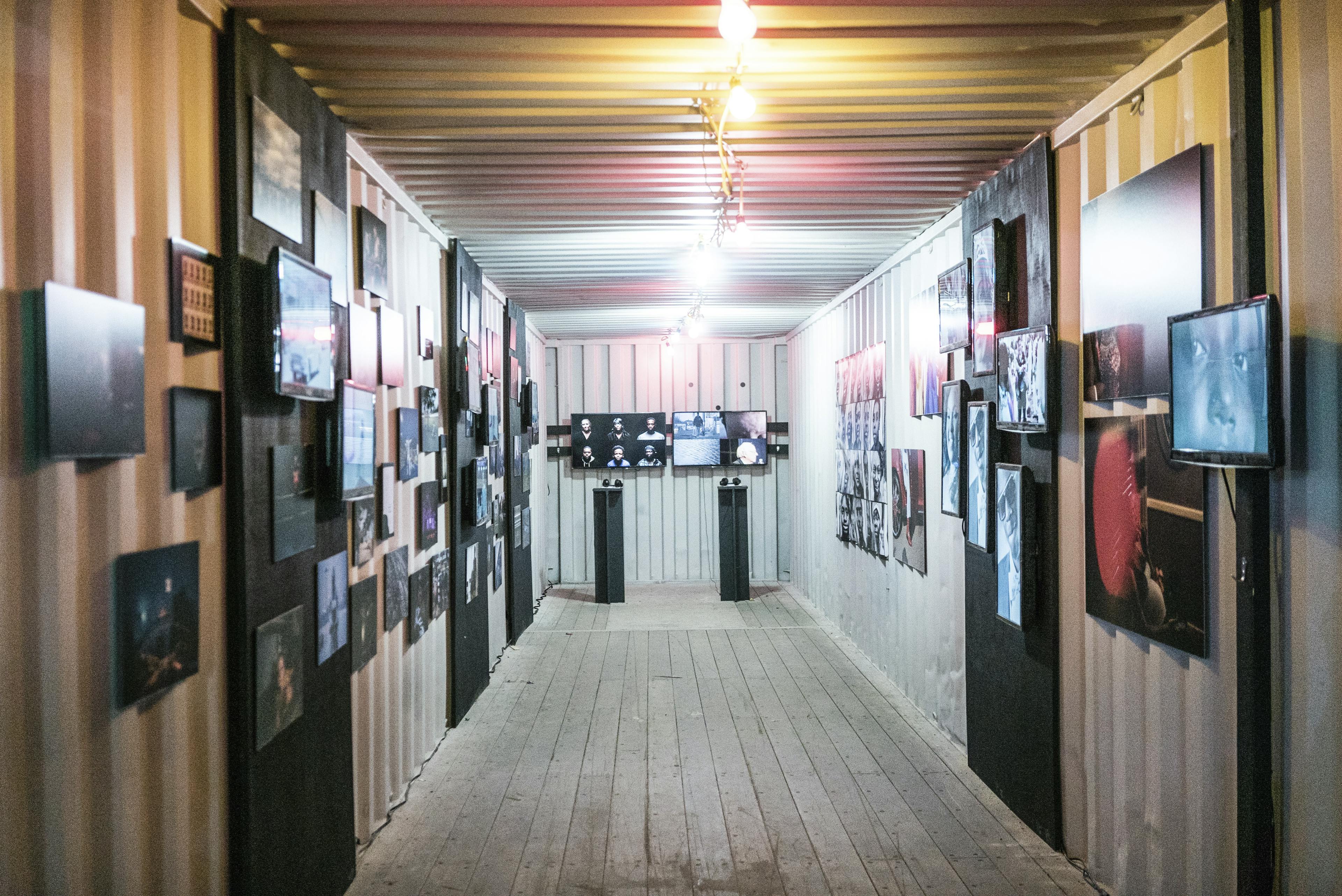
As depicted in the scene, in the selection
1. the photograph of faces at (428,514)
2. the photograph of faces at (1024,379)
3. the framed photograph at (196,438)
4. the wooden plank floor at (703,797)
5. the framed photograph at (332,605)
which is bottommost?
the wooden plank floor at (703,797)

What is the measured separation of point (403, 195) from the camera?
14.6ft

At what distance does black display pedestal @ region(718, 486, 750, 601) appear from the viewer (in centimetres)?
973

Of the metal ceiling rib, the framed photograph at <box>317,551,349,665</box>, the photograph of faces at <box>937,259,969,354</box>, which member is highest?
the metal ceiling rib

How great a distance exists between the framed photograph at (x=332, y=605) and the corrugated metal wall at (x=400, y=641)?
240 millimetres

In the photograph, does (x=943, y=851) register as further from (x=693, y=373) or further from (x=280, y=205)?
(x=693, y=373)

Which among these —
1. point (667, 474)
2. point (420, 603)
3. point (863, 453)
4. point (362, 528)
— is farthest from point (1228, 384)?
point (667, 474)

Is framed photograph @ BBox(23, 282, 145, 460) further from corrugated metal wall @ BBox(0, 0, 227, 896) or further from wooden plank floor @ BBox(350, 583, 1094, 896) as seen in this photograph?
wooden plank floor @ BBox(350, 583, 1094, 896)

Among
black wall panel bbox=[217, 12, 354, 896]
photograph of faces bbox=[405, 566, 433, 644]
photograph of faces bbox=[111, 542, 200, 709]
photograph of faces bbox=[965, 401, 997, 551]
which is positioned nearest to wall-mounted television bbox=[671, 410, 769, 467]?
photograph of faces bbox=[405, 566, 433, 644]

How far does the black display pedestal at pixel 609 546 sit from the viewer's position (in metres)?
9.74

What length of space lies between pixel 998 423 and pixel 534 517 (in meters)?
6.59

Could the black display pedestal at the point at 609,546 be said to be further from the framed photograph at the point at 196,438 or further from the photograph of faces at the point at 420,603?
the framed photograph at the point at 196,438

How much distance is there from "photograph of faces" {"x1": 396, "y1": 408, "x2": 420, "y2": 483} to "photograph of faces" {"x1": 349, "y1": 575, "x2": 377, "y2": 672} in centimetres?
67

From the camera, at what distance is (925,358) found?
5375 mm

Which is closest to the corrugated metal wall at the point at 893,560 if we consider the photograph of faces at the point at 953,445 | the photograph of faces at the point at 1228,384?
the photograph of faces at the point at 953,445
